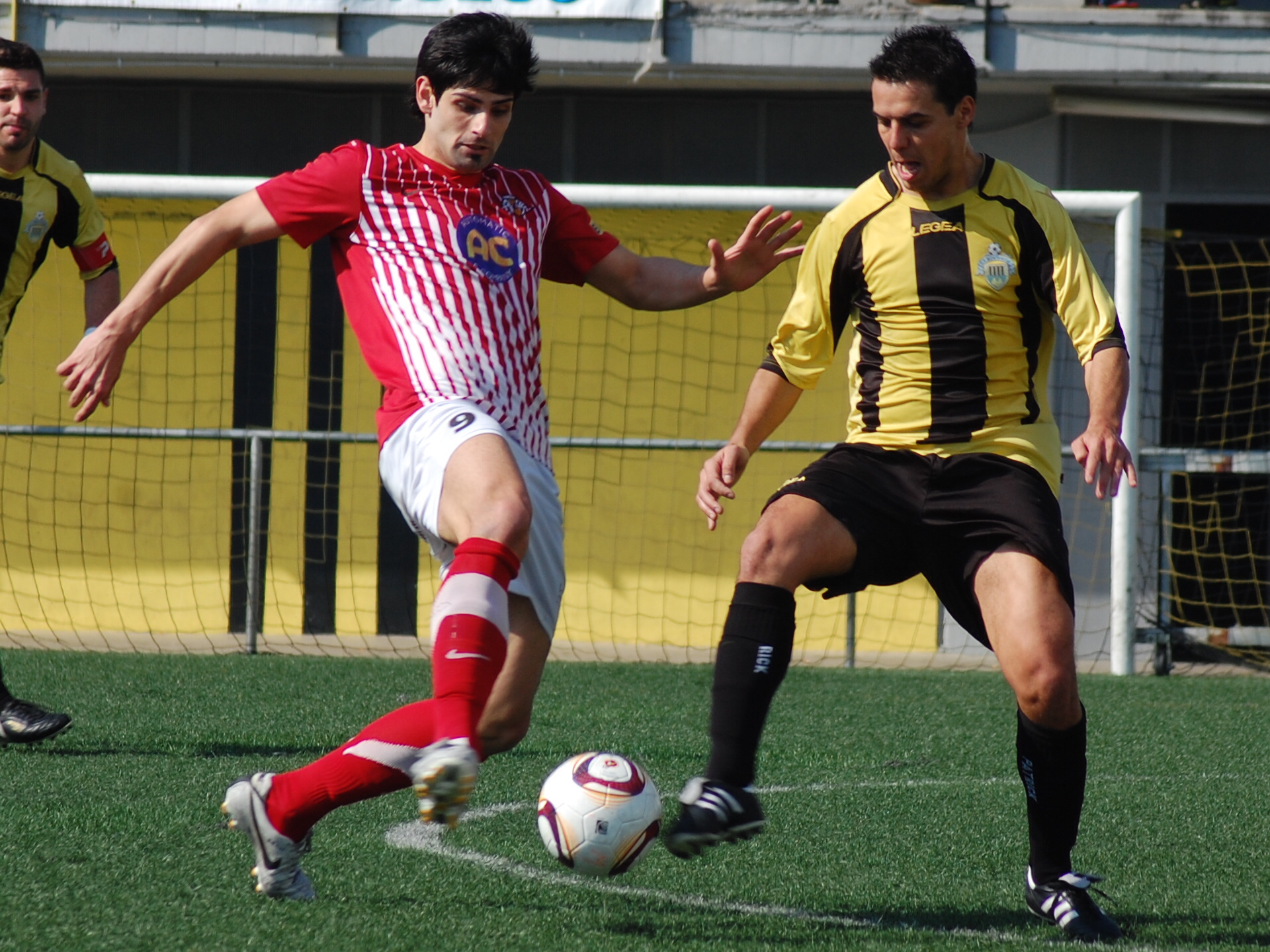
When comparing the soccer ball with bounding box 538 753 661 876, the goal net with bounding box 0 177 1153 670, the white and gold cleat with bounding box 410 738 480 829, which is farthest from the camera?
the goal net with bounding box 0 177 1153 670

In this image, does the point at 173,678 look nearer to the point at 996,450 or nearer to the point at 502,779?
the point at 502,779

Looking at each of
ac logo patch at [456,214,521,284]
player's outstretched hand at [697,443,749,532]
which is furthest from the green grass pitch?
ac logo patch at [456,214,521,284]

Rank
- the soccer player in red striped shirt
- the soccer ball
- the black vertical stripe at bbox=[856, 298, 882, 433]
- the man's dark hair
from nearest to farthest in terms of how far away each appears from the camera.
Answer: 1. the soccer player in red striped shirt
2. the soccer ball
3. the black vertical stripe at bbox=[856, 298, 882, 433]
4. the man's dark hair

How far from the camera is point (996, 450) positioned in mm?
3492

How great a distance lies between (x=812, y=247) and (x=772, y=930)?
1.66 m

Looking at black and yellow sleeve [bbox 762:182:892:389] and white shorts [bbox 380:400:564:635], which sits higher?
black and yellow sleeve [bbox 762:182:892:389]

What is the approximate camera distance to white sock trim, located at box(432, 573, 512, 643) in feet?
9.55

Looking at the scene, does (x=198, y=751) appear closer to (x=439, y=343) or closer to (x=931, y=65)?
(x=439, y=343)

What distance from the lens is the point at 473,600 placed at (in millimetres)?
2918

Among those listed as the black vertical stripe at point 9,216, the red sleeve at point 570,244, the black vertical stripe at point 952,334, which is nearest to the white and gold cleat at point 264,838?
the red sleeve at point 570,244

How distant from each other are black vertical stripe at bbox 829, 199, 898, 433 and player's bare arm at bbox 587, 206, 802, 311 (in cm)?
14

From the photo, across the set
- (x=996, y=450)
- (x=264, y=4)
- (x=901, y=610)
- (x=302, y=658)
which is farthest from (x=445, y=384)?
(x=901, y=610)

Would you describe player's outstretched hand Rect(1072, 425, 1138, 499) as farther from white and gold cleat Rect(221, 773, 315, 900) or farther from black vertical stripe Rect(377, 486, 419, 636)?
black vertical stripe Rect(377, 486, 419, 636)

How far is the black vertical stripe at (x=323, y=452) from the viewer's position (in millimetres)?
10117
